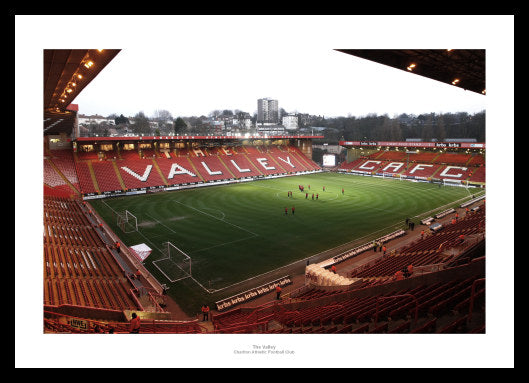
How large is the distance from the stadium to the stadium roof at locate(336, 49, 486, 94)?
0.57 feet

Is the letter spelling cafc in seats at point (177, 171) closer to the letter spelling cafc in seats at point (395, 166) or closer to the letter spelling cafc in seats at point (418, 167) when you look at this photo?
the letter spelling cafc in seats at point (395, 166)

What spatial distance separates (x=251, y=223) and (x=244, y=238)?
12.6 feet

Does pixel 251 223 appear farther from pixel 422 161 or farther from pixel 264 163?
pixel 422 161

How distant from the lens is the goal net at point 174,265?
1733 centimetres

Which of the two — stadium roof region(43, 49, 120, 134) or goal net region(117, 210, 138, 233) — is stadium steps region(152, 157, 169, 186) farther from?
stadium roof region(43, 49, 120, 134)

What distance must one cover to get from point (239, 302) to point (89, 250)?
10.2 m

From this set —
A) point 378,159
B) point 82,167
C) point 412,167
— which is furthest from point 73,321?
point 378,159

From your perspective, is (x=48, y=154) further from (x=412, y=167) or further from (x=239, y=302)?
(x=412, y=167)

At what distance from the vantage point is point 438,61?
395 inches

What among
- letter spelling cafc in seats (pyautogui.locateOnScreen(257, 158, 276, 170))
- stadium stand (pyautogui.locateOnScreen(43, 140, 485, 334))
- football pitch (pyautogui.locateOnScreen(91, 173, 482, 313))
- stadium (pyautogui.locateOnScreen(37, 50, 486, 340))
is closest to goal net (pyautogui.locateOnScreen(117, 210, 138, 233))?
stadium (pyautogui.locateOnScreen(37, 50, 486, 340))

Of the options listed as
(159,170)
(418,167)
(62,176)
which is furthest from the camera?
(418,167)

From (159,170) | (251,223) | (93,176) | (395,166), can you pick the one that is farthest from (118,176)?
(395,166)

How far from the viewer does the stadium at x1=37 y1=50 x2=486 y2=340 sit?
8188 mm

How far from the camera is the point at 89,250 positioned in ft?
58.5
